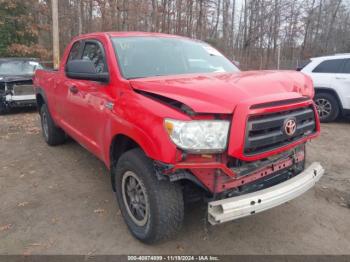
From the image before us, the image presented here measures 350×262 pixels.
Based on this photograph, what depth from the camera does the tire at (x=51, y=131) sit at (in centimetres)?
611

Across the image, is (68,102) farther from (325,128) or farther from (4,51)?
(4,51)

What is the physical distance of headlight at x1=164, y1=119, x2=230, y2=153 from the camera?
252 cm

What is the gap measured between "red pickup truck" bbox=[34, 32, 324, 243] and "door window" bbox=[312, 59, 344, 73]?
18.0 ft

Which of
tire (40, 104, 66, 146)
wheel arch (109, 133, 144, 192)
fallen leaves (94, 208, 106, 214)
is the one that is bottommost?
fallen leaves (94, 208, 106, 214)

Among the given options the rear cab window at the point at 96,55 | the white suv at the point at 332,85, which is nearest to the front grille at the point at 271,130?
the rear cab window at the point at 96,55

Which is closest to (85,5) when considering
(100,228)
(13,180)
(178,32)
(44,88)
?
(178,32)

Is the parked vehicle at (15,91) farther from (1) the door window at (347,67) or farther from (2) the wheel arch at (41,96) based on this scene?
(1) the door window at (347,67)

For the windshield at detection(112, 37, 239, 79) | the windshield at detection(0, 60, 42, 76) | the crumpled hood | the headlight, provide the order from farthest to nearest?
the windshield at detection(0, 60, 42, 76)
the crumpled hood
the windshield at detection(112, 37, 239, 79)
the headlight

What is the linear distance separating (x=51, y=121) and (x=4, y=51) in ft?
55.0

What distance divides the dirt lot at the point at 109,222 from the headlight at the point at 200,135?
3.67ft

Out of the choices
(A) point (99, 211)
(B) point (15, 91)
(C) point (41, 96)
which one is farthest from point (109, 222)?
(B) point (15, 91)

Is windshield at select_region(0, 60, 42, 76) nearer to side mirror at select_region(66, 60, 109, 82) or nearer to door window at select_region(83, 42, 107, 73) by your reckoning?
door window at select_region(83, 42, 107, 73)

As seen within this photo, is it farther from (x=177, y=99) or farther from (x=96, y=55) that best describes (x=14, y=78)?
(x=177, y=99)

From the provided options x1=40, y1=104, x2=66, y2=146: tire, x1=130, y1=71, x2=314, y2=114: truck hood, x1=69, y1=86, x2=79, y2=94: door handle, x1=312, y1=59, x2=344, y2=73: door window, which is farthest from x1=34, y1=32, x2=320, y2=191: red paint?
x1=312, y1=59, x2=344, y2=73: door window
